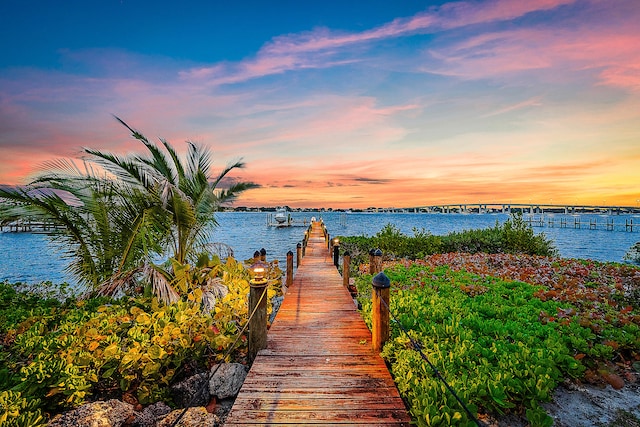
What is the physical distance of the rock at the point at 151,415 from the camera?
3.18m

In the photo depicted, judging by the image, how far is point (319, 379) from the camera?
3.70 m

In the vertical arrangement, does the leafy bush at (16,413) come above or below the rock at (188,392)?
above

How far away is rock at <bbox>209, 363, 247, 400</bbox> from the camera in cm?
391

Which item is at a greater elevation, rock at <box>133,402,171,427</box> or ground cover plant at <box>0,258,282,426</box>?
ground cover plant at <box>0,258,282,426</box>

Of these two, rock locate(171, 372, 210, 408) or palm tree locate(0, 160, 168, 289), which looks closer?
rock locate(171, 372, 210, 408)

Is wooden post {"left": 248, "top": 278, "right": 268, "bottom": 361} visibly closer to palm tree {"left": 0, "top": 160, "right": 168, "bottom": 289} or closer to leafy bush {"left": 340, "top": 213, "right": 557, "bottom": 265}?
palm tree {"left": 0, "top": 160, "right": 168, "bottom": 289}

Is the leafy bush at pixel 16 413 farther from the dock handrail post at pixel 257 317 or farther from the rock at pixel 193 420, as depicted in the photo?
the dock handrail post at pixel 257 317

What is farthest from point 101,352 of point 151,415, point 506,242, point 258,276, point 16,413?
point 506,242

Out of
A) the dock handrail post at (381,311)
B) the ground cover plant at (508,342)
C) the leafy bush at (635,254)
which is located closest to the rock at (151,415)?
the ground cover plant at (508,342)

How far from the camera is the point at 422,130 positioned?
A: 15.9m

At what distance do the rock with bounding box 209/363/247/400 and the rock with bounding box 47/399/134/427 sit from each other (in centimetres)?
96

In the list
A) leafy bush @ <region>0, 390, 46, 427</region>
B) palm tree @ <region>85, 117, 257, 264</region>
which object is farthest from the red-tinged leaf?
palm tree @ <region>85, 117, 257, 264</region>

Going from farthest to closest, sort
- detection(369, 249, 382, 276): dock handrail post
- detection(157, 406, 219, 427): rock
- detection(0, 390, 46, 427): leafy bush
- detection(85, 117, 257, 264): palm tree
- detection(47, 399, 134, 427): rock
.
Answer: detection(369, 249, 382, 276): dock handrail post, detection(85, 117, 257, 264): palm tree, detection(157, 406, 219, 427): rock, detection(47, 399, 134, 427): rock, detection(0, 390, 46, 427): leafy bush

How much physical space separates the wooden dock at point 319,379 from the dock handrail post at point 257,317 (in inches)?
5.2
